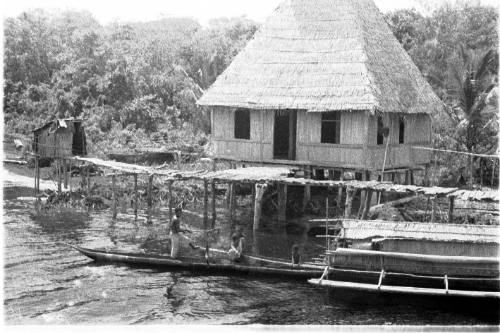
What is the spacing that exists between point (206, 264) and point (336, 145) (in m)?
7.39

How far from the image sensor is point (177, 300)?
55.8 ft

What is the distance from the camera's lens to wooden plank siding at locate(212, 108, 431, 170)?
2411 centimetres

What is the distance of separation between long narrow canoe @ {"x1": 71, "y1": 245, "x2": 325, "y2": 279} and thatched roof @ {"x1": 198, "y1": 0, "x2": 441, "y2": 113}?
22.1 feet

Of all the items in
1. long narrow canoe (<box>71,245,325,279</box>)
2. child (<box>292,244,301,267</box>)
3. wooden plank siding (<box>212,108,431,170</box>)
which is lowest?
long narrow canoe (<box>71,245,325,279</box>)

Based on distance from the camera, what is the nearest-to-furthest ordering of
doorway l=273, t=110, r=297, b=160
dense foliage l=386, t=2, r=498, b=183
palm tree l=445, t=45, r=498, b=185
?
doorway l=273, t=110, r=297, b=160
palm tree l=445, t=45, r=498, b=185
dense foliage l=386, t=2, r=498, b=183

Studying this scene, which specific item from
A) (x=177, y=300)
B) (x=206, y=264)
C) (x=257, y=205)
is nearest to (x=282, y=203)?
(x=257, y=205)

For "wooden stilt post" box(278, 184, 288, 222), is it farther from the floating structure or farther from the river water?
the floating structure

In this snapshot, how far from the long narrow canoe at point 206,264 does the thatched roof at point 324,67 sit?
6.75 metres

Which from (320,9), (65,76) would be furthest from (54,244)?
(65,76)

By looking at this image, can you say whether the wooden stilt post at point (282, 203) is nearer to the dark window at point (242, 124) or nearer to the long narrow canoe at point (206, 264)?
the dark window at point (242, 124)

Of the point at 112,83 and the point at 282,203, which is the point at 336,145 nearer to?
the point at 282,203

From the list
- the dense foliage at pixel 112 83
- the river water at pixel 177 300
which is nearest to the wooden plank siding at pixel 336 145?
the river water at pixel 177 300

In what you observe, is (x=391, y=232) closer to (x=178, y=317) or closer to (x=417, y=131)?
(x=178, y=317)

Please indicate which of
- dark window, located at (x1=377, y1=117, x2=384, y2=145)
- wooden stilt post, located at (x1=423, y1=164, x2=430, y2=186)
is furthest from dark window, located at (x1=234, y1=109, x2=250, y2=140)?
wooden stilt post, located at (x1=423, y1=164, x2=430, y2=186)
